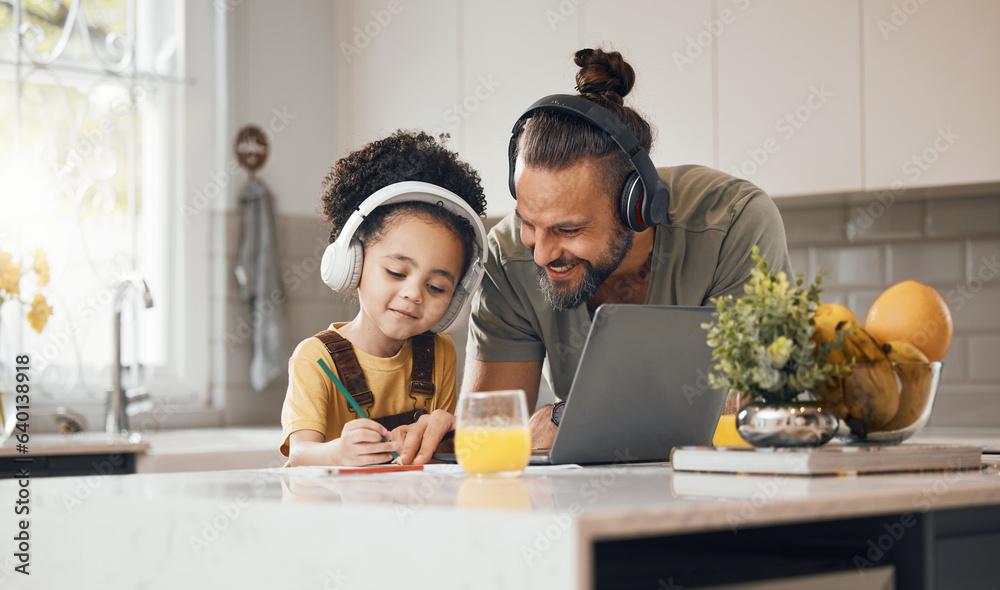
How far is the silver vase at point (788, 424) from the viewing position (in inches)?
37.6

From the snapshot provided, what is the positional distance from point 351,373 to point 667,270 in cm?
57

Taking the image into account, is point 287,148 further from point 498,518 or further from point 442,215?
point 498,518

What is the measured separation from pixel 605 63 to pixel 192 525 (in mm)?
1153

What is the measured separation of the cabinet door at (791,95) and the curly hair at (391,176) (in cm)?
125

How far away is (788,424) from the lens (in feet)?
3.13

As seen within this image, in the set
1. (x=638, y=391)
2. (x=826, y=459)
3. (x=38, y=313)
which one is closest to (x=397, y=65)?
A: (x=38, y=313)

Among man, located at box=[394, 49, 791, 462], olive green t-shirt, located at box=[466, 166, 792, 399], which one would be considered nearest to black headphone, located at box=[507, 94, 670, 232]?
man, located at box=[394, 49, 791, 462]

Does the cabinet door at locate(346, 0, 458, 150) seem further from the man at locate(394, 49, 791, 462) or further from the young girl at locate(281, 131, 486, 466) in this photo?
the young girl at locate(281, 131, 486, 466)

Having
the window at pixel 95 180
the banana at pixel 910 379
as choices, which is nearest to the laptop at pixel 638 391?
the banana at pixel 910 379

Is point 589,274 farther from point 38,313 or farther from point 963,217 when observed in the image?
point 963,217

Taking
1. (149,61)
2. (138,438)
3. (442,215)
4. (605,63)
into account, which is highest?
(149,61)

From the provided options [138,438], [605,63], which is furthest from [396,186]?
[138,438]

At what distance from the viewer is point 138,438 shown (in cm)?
239

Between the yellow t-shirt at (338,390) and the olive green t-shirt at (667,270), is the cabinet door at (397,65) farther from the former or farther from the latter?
the yellow t-shirt at (338,390)
